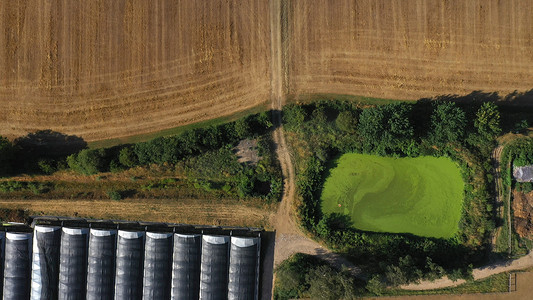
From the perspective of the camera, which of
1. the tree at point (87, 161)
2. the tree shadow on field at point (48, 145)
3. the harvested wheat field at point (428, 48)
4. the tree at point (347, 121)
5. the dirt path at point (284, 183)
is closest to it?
the tree at point (347, 121)

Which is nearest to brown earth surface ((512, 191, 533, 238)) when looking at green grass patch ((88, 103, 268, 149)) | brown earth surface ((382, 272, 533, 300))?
brown earth surface ((382, 272, 533, 300))

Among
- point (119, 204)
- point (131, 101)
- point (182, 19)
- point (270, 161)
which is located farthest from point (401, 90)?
point (119, 204)

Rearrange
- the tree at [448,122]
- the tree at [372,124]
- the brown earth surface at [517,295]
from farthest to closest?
the brown earth surface at [517,295] → the tree at [448,122] → the tree at [372,124]

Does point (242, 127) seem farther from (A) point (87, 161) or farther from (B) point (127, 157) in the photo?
(A) point (87, 161)

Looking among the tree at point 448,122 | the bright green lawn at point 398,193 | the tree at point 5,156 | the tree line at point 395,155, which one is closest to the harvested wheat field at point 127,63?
the tree at point 5,156

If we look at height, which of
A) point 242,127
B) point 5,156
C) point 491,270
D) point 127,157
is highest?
point 242,127

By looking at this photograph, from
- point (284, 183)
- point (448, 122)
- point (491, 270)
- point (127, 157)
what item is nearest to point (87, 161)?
point (127, 157)

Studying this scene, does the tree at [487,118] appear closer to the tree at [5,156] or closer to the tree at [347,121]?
the tree at [347,121]
